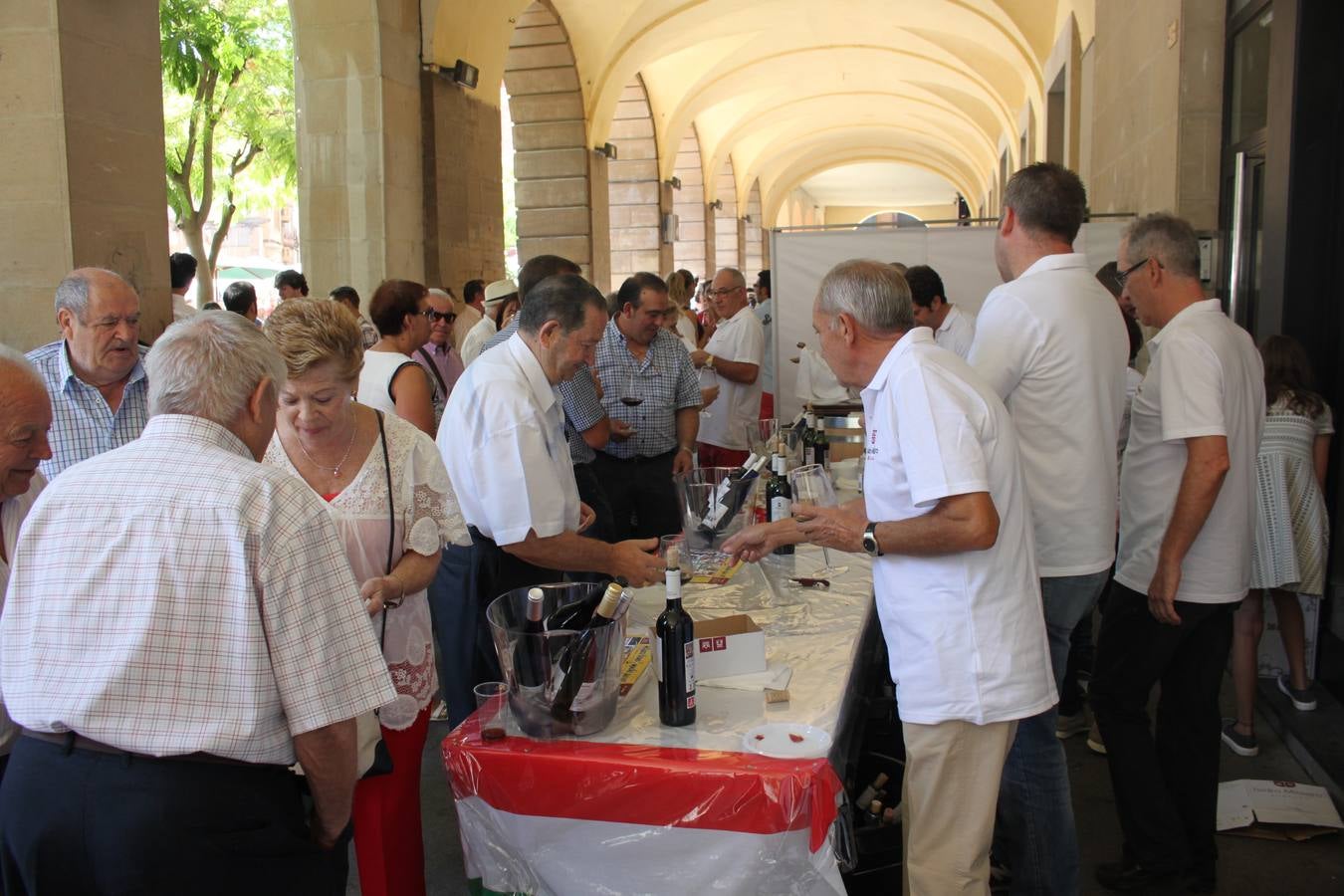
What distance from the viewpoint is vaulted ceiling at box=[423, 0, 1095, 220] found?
34.4 ft

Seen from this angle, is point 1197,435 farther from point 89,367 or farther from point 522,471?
point 89,367

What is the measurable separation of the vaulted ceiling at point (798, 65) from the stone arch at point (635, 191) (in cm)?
30

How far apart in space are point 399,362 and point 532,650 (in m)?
2.16

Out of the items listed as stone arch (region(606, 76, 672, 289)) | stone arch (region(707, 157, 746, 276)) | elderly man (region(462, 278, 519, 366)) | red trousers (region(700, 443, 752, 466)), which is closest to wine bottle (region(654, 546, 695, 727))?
red trousers (region(700, 443, 752, 466))

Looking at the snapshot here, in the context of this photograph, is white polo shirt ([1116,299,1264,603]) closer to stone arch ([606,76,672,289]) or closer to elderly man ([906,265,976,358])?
elderly man ([906,265,976,358])

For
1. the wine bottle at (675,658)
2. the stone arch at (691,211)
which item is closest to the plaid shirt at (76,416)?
the wine bottle at (675,658)

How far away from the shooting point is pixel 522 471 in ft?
7.87

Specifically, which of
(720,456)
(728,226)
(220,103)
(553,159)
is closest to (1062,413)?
(720,456)

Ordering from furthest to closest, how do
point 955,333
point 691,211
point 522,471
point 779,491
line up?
point 691,211
point 955,333
point 779,491
point 522,471

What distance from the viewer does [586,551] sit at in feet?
8.13

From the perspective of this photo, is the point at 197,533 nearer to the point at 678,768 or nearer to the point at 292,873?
the point at 292,873

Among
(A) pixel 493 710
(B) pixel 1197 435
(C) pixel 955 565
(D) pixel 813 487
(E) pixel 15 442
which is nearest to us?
(E) pixel 15 442

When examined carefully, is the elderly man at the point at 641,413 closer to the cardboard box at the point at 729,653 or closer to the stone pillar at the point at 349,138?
the cardboard box at the point at 729,653

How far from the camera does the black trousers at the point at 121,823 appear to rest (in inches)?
56.9
